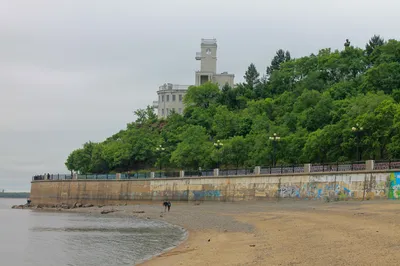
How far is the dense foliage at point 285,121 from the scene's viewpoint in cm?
5716

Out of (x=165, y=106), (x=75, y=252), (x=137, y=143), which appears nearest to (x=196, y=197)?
(x=137, y=143)

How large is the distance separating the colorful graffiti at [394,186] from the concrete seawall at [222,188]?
83 mm

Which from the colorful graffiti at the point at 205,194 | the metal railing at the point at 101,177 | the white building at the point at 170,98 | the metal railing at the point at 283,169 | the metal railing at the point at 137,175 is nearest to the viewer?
the metal railing at the point at 283,169

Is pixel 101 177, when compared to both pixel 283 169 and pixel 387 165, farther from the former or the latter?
pixel 387 165

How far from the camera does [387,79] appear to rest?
8044 centimetres

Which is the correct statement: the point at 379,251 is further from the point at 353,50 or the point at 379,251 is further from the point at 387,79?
the point at 353,50

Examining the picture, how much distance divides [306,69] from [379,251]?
94.5 m

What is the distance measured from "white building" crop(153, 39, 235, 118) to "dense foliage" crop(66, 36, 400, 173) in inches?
313

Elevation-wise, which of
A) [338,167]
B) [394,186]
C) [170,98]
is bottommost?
[394,186]

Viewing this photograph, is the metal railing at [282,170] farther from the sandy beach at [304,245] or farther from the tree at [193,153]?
the sandy beach at [304,245]

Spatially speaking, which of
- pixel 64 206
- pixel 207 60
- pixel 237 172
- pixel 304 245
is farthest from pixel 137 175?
pixel 304 245

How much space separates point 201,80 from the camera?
435 ft

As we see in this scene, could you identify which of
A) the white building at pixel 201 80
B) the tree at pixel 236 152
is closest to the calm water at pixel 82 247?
the tree at pixel 236 152

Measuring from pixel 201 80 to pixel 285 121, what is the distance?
54836 mm
